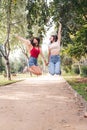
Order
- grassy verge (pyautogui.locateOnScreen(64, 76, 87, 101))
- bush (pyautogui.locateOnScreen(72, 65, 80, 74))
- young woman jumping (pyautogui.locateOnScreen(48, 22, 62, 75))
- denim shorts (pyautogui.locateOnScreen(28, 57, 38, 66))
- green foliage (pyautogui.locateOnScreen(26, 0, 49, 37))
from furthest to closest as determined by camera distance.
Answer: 1. bush (pyautogui.locateOnScreen(72, 65, 80, 74))
2. grassy verge (pyautogui.locateOnScreen(64, 76, 87, 101))
3. green foliage (pyautogui.locateOnScreen(26, 0, 49, 37))
4. denim shorts (pyautogui.locateOnScreen(28, 57, 38, 66))
5. young woman jumping (pyautogui.locateOnScreen(48, 22, 62, 75))

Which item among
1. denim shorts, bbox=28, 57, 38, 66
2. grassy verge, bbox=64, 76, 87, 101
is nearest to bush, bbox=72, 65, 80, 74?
grassy verge, bbox=64, 76, 87, 101

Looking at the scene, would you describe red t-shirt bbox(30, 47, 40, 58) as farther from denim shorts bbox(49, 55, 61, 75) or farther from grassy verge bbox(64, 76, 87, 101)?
grassy verge bbox(64, 76, 87, 101)

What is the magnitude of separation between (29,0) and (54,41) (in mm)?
5473

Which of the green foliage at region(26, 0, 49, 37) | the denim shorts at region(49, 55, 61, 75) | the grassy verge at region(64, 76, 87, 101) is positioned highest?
the green foliage at region(26, 0, 49, 37)

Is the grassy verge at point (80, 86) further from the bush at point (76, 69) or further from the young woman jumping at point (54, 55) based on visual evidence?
the bush at point (76, 69)

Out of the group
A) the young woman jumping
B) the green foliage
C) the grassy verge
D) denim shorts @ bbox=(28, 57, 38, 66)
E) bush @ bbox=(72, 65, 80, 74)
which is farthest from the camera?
bush @ bbox=(72, 65, 80, 74)

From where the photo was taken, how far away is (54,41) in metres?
5.52

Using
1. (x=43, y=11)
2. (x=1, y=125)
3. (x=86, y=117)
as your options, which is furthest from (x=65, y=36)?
(x=86, y=117)

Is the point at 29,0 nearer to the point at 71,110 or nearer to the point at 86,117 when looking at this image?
the point at 86,117

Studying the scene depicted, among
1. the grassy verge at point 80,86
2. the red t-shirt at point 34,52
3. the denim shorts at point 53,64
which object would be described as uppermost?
the red t-shirt at point 34,52

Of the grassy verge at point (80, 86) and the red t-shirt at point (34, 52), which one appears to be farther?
the grassy verge at point (80, 86)

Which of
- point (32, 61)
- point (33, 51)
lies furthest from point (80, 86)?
point (33, 51)

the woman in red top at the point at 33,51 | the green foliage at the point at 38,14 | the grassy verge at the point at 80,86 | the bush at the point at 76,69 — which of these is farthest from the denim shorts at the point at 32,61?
the bush at the point at 76,69

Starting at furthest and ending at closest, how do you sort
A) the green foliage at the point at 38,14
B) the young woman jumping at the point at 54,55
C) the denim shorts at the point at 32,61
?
the green foliage at the point at 38,14, the denim shorts at the point at 32,61, the young woman jumping at the point at 54,55
